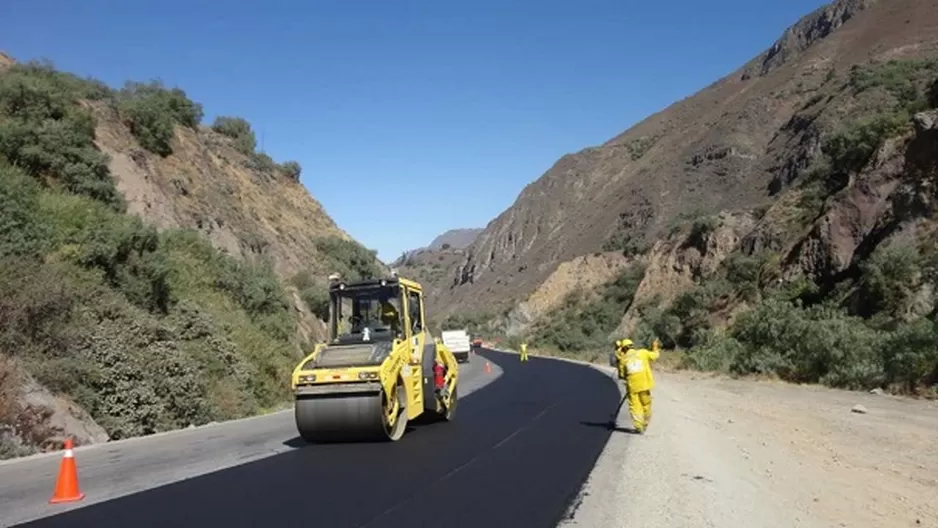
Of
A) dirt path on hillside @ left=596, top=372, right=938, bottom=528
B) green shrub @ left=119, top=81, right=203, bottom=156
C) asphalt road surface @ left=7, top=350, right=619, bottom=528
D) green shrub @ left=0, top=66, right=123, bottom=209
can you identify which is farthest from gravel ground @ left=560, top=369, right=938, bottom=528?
green shrub @ left=119, top=81, right=203, bottom=156

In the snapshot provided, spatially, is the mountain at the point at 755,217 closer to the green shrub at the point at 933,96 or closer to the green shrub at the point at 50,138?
the green shrub at the point at 933,96

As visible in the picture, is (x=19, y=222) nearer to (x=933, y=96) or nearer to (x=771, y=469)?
(x=771, y=469)

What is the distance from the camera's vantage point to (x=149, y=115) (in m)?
34.8

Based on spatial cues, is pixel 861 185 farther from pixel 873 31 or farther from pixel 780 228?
pixel 873 31

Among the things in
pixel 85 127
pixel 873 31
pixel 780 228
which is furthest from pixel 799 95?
pixel 85 127

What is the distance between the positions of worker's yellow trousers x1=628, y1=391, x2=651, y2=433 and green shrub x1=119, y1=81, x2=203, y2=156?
27.5 metres

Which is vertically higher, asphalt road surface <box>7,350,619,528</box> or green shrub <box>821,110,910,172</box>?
green shrub <box>821,110,910,172</box>

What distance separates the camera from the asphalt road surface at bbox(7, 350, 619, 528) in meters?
7.64

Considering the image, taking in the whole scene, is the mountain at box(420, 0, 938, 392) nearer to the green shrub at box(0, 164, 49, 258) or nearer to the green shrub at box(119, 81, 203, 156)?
the green shrub at box(0, 164, 49, 258)

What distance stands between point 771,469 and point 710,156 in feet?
245

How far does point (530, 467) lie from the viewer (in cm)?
1034

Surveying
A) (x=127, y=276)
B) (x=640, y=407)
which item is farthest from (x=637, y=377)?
(x=127, y=276)

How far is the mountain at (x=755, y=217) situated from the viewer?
1225 inches

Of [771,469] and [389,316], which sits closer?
[771,469]
